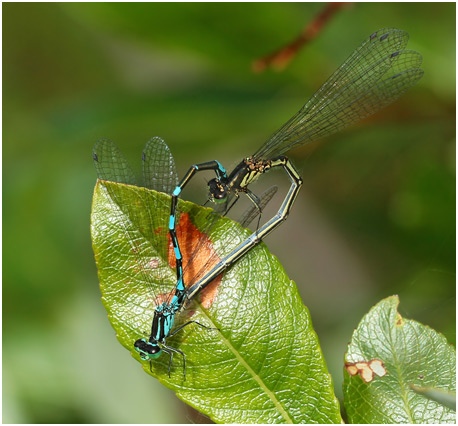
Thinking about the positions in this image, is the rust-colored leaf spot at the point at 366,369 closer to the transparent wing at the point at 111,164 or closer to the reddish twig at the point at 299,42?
the transparent wing at the point at 111,164

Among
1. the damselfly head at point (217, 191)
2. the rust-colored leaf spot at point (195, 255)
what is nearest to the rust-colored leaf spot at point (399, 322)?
the rust-colored leaf spot at point (195, 255)

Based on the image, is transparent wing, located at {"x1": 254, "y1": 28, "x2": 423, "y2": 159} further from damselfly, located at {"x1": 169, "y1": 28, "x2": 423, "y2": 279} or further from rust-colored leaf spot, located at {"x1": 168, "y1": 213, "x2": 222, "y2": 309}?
rust-colored leaf spot, located at {"x1": 168, "y1": 213, "x2": 222, "y2": 309}

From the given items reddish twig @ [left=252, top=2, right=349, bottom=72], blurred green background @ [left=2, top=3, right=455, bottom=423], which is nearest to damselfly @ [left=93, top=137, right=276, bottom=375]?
blurred green background @ [left=2, top=3, right=455, bottom=423]

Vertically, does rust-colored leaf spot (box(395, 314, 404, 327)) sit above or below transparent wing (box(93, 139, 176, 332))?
below

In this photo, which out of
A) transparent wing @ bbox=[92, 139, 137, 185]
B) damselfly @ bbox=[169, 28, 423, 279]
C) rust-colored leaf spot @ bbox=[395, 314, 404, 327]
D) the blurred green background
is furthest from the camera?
the blurred green background

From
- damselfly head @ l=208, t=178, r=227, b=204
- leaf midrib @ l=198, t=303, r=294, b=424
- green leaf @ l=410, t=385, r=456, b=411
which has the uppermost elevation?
damselfly head @ l=208, t=178, r=227, b=204

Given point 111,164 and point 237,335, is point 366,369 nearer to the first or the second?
point 237,335
